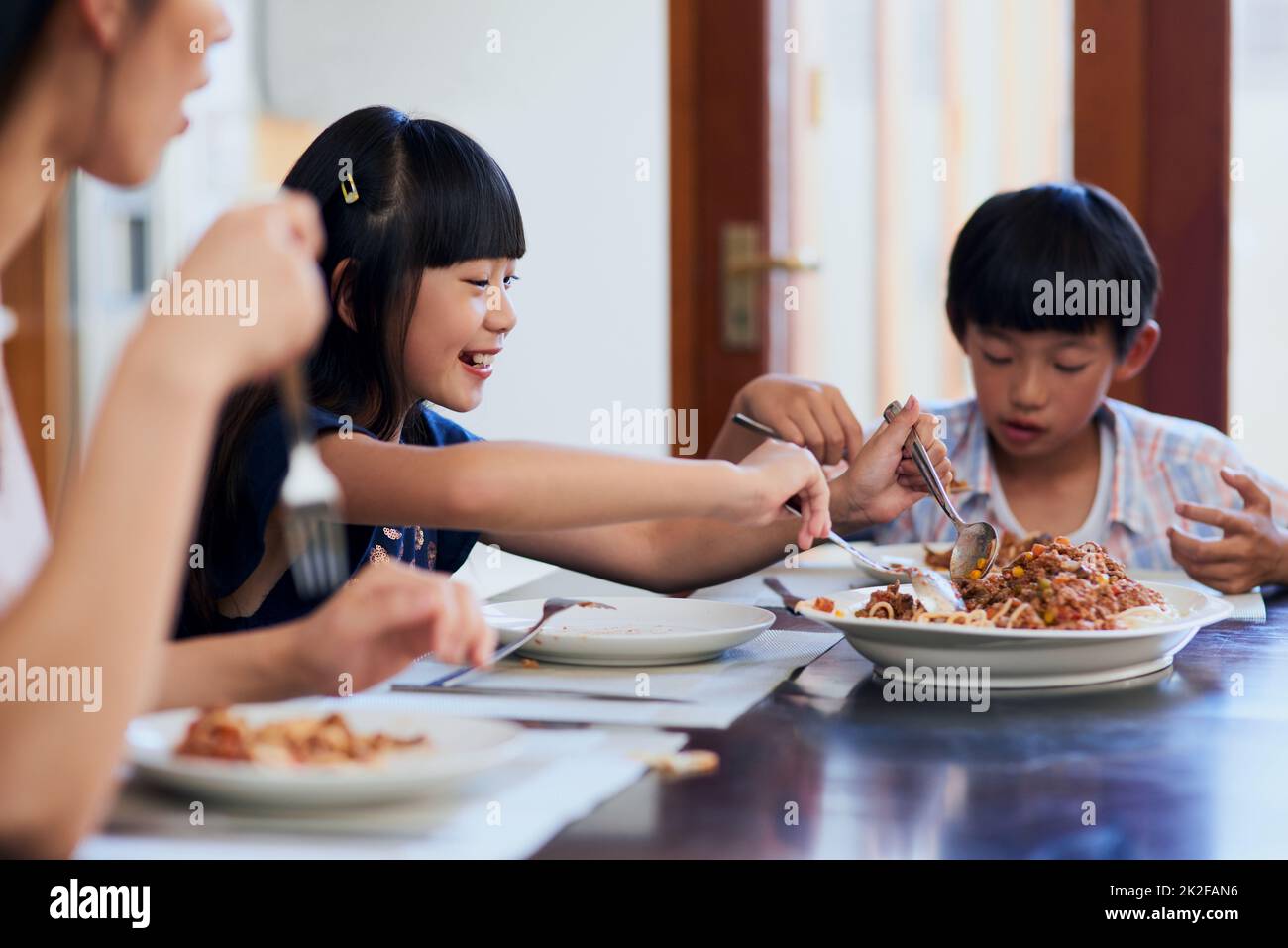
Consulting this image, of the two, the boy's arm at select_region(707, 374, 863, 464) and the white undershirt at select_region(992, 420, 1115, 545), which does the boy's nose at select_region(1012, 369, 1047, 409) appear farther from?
the boy's arm at select_region(707, 374, 863, 464)

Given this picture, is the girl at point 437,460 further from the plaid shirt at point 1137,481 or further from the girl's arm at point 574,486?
the plaid shirt at point 1137,481

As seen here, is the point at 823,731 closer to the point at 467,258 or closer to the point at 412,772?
the point at 412,772

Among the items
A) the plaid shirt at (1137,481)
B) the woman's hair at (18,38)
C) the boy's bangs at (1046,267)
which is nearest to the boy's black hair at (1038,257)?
the boy's bangs at (1046,267)

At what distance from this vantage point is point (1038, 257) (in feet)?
6.72

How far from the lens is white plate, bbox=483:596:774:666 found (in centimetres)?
117

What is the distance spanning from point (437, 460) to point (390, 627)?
0.39m

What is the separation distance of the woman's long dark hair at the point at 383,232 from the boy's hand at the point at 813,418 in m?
0.43

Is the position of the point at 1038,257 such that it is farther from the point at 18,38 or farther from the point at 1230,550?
the point at 18,38

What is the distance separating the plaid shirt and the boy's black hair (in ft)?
0.47

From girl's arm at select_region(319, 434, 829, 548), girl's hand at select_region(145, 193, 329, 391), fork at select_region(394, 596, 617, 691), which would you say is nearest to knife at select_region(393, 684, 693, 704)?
fork at select_region(394, 596, 617, 691)

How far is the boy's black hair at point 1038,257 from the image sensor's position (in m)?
2.01

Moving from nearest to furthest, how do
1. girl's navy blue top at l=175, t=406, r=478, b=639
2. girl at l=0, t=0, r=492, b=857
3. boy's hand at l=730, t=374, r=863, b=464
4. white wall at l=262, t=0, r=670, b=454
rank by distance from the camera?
girl at l=0, t=0, r=492, b=857 → girl's navy blue top at l=175, t=406, r=478, b=639 → boy's hand at l=730, t=374, r=863, b=464 → white wall at l=262, t=0, r=670, b=454

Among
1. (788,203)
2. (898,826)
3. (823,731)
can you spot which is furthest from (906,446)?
(788,203)
